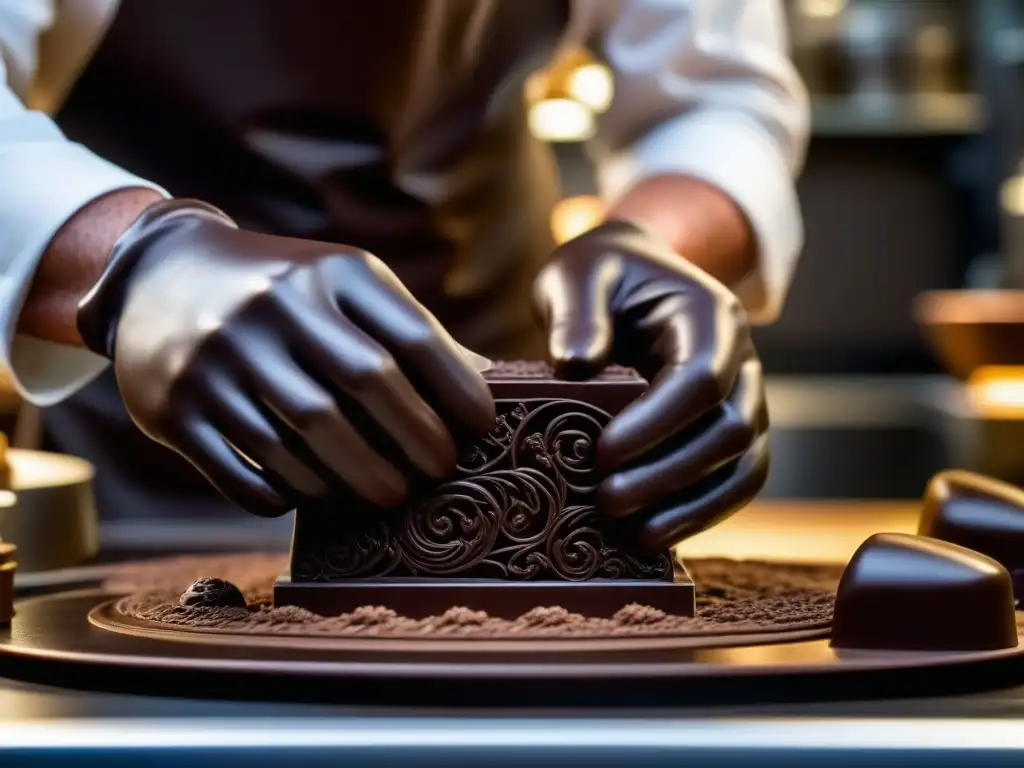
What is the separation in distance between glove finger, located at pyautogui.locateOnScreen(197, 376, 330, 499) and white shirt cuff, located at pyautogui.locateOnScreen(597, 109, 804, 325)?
24.6 inches

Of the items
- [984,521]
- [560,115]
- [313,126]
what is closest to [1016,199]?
[560,115]

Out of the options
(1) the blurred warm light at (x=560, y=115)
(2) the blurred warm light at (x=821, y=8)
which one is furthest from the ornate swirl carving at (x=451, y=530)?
(2) the blurred warm light at (x=821, y=8)

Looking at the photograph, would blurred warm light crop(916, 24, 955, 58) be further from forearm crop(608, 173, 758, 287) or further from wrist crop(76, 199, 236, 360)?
wrist crop(76, 199, 236, 360)

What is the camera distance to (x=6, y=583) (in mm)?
655

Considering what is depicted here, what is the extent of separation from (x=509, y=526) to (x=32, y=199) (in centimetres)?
41

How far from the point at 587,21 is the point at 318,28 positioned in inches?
12.5

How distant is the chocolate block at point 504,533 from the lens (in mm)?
655

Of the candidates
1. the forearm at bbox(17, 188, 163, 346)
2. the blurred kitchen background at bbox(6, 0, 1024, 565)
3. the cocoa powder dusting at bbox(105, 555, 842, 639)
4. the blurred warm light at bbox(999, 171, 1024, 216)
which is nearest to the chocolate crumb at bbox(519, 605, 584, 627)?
the cocoa powder dusting at bbox(105, 555, 842, 639)

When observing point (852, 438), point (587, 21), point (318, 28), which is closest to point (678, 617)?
point (318, 28)

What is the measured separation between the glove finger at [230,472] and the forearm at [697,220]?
498mm

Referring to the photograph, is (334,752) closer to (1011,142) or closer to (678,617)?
(678,617)

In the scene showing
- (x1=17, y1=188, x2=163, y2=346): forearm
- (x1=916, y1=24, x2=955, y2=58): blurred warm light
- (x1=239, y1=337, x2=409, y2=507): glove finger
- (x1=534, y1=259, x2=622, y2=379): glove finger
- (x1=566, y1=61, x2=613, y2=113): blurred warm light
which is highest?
(x1=916, y1=24, x2=955, y2=58): blurred warm light

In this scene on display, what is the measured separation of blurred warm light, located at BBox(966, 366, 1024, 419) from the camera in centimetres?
213

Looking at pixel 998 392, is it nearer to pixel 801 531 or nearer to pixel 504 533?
pixel 801 531
